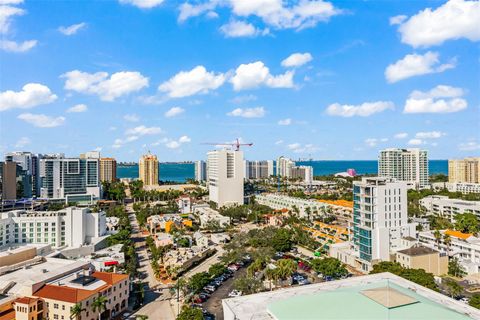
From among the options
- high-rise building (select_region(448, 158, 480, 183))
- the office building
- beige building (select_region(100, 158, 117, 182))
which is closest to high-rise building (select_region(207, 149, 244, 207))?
the office building

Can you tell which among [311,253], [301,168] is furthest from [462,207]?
[301,168]

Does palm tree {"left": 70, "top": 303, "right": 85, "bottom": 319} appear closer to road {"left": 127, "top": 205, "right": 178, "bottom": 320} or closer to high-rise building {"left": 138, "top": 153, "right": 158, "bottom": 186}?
road {"left": 127, "top": 205, "right": 178, "bottom": 320}

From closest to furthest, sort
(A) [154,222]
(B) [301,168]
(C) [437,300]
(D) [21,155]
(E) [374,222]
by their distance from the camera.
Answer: (C) [437,300], (E) [374,222], (A) [154,222], (D) [21,155], (B) [301,168]

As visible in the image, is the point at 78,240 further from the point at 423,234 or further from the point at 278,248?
the point at 423,234

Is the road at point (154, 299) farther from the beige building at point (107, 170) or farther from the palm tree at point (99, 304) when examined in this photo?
the beige building at point (107, 170)

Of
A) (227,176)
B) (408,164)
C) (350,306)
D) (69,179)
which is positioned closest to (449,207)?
(408,164)

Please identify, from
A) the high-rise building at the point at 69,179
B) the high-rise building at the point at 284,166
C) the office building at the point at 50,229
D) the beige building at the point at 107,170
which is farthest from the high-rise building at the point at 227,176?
the high-rise building at the point at 284,166

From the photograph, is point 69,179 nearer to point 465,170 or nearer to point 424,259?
point 424,259
